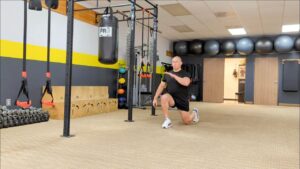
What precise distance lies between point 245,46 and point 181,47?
8.46 ft

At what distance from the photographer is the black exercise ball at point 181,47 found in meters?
11.3

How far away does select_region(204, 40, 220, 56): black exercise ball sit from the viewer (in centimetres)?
1062

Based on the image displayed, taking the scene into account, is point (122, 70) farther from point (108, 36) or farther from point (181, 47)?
point (181, 47)

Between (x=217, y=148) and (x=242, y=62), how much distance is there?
11.9 m

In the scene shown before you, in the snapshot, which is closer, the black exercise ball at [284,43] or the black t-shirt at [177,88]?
the black t-shirt at [177,88]

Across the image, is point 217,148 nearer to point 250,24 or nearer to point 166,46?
point 250,24

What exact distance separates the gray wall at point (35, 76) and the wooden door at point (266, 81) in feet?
22.4

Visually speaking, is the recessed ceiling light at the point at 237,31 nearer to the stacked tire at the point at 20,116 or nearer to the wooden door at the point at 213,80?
the wooden door at the point at 213,80

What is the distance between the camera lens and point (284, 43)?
31.2 ft

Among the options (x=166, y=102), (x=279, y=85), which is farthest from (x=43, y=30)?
(x=279, y=85)

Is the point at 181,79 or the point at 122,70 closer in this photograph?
the point at 181,79

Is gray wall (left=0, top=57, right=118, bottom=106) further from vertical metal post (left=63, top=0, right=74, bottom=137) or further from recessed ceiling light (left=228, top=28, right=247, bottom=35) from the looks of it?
recessed ceiling light (left=228, top=28, right=247, bottom=35)

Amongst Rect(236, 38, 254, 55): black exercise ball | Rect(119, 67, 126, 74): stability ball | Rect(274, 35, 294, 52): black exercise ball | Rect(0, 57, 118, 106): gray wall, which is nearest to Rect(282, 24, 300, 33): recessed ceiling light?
Rect(274, 35, 294, 52): black exercise ball

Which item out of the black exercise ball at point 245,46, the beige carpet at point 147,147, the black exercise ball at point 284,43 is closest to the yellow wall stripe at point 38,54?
the beige carpet at point 147,147
